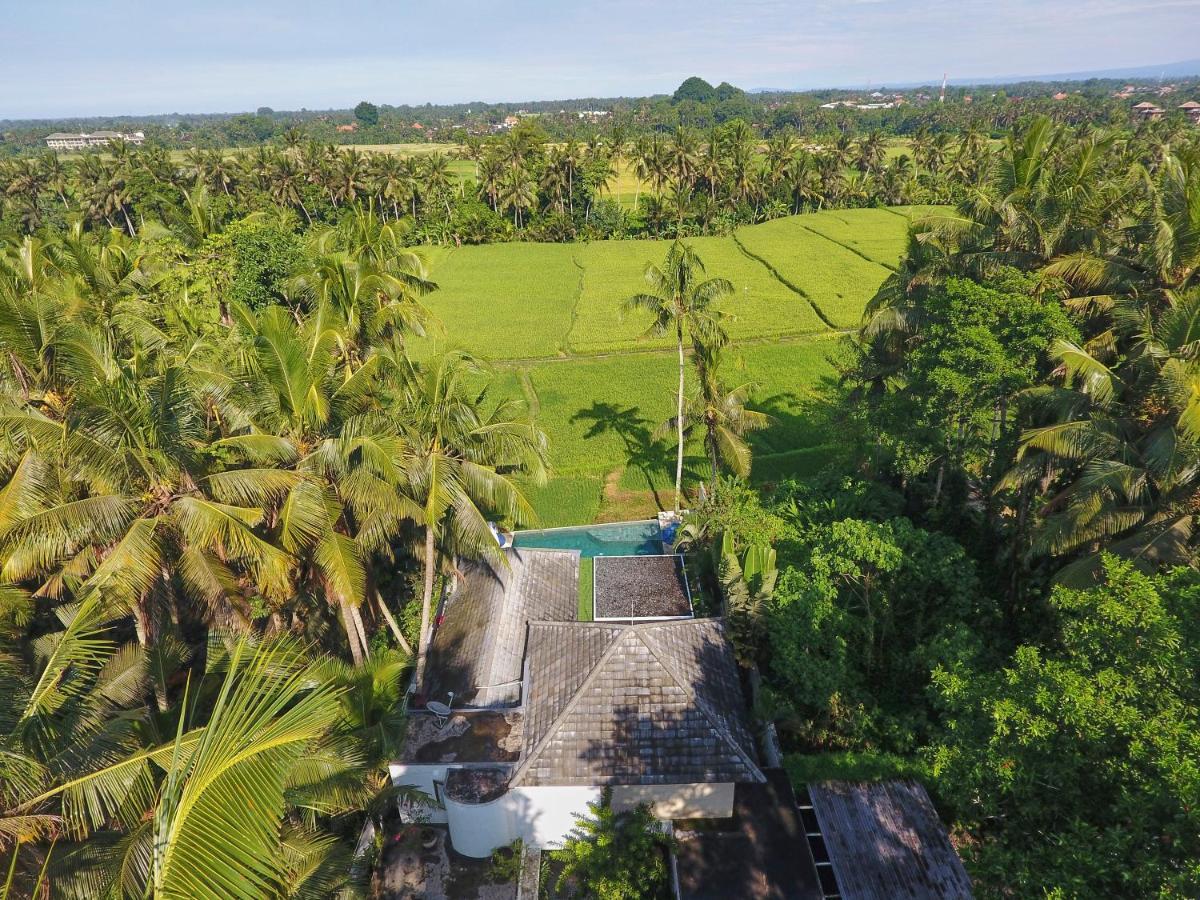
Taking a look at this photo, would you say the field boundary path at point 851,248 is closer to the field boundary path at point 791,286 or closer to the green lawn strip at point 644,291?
the field boundary path at point 791,286

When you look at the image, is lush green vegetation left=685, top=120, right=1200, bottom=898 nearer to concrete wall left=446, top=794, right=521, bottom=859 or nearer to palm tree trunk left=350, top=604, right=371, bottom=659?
concrete wall left=446, top=794, right=521, bottom=859

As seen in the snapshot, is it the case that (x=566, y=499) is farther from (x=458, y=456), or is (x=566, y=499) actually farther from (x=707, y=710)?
(x=707, y=710)

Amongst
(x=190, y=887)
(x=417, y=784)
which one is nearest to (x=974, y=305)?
(x=417, y=784)

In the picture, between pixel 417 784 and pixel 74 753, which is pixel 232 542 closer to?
pixel 74 753

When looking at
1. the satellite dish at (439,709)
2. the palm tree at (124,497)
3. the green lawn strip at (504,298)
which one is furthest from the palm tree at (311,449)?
the green lawn strip at (504,298)

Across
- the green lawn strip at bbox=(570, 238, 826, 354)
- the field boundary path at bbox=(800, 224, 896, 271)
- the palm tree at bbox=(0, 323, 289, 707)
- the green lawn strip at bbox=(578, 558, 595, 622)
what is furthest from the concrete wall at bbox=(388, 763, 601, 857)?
the field boundary path at bbox=(800, 224, 896, 271)
